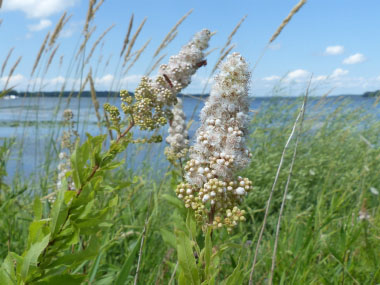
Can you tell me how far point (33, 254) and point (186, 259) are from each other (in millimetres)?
381

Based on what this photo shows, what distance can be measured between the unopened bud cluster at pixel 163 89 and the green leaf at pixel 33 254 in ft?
2.04

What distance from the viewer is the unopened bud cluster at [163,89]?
1503mm

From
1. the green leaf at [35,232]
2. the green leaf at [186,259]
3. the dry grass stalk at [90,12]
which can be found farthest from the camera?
the dry grass stalk at [90,12]

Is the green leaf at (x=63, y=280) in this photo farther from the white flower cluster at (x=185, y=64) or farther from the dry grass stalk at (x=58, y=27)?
the dry grass stalk at (x=58, y=27)

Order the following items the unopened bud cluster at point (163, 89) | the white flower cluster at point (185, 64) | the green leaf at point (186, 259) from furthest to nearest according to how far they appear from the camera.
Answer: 1. the white flower cluster at point (185, 64)
2. the unopened bud cluster at point (163, 89)
3. the green leaf at point (186, 259)

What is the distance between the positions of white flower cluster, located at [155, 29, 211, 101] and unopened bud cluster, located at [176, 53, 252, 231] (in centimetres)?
51

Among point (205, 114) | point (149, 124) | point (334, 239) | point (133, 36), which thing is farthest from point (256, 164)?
point (205, 114)

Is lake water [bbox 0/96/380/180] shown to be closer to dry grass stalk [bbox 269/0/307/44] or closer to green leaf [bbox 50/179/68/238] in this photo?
dry grass stalk [bbox 269/0/307/44]

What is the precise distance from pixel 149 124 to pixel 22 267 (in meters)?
0.73

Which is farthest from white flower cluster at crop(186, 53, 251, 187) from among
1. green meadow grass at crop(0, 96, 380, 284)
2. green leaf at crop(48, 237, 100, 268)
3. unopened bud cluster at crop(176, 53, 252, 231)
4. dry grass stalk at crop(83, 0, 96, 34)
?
dry grass stalk at crop(83, 0, 96, 34)

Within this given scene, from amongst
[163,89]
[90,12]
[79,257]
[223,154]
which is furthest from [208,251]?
[90,12]

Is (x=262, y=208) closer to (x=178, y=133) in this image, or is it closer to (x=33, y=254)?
(x=178, y=133)

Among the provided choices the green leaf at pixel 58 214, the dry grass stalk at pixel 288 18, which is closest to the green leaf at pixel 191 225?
the green leaf at pixel 58 214

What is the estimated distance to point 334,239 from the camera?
2.69m
